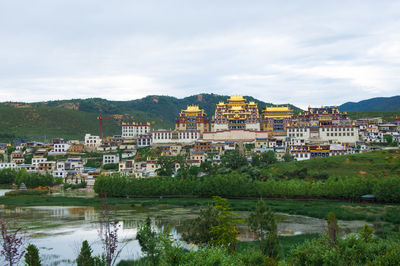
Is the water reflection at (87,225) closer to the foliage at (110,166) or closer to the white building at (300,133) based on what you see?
the foliage at (110,166)

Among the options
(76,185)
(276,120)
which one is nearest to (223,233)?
(76,185)

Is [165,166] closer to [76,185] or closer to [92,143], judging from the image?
[76,185]

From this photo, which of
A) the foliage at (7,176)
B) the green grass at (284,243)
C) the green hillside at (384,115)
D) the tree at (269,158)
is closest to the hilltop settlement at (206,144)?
the tree at (269,158)

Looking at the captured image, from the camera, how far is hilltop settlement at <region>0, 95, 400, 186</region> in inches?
3536

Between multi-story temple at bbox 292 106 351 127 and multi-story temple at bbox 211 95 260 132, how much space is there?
945 centimetres

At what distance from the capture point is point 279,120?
4309 inches

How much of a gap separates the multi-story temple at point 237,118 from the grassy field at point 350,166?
2705 centimetres

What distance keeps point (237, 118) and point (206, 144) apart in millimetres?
15626

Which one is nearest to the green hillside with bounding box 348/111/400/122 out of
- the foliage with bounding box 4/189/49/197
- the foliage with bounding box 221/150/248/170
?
the foliage with bounding box 221/150/248/170

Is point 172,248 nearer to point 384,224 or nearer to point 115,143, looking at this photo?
point 384,224

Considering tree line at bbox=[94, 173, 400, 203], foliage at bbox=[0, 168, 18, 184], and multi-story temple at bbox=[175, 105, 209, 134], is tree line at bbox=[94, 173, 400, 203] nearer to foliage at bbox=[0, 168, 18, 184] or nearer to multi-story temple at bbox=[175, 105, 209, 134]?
foliage at bbox=[0, 168, 18, 184]

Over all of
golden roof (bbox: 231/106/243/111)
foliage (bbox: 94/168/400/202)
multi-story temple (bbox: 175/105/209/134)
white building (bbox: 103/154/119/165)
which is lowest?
foliage (bbox: 94/168/400/202)

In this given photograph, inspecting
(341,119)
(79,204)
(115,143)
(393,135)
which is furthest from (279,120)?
(79,204)

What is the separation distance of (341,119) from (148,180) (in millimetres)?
52489
